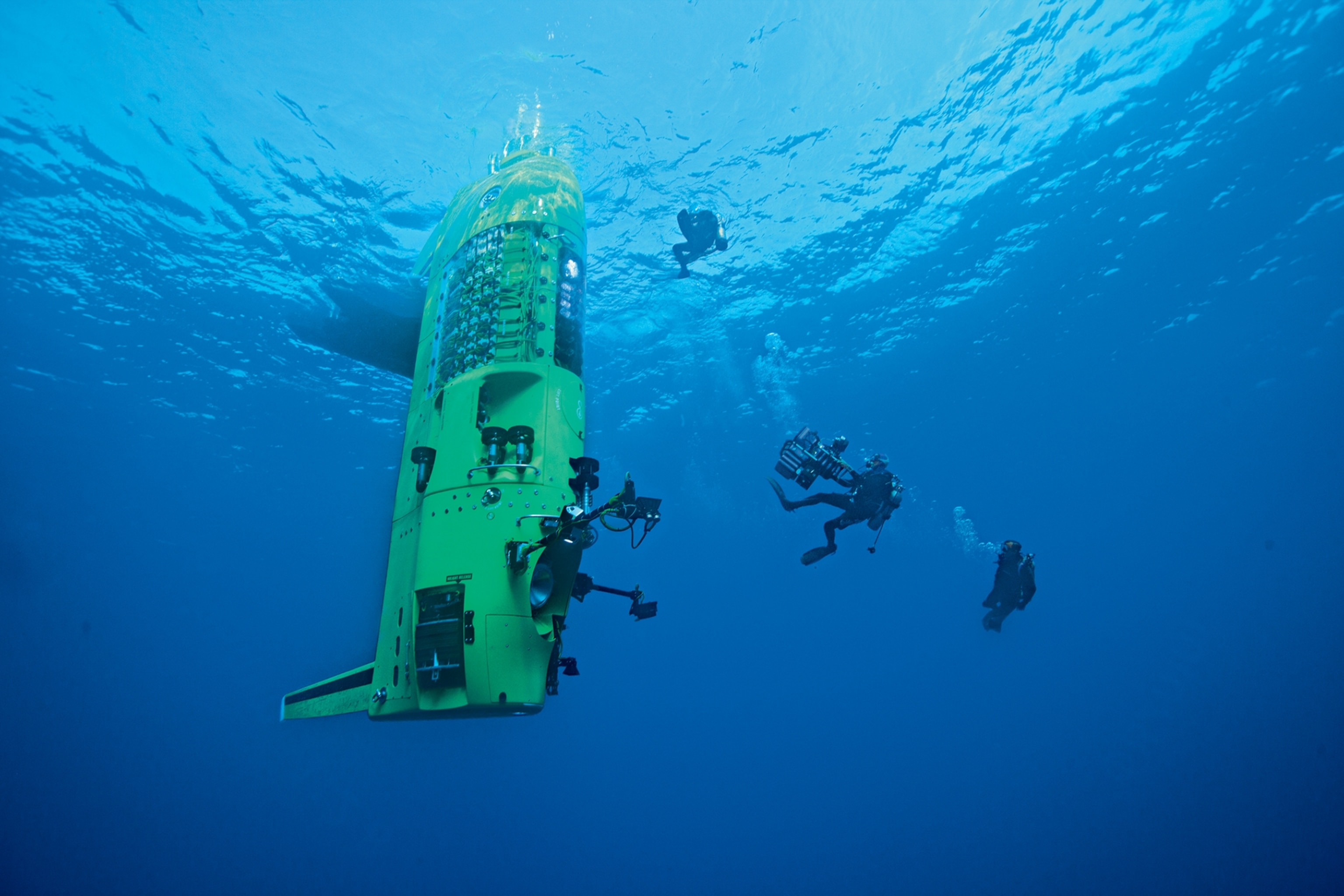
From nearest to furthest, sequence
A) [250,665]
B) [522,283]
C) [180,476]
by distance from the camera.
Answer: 1. [522,283]
2. [180,476]
3. [250,665]

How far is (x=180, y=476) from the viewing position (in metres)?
31.5

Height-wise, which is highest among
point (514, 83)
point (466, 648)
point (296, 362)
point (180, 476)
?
point (514, 83)

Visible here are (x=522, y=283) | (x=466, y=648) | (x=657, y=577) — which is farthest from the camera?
(x=657, y=577)

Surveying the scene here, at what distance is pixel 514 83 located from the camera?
12.1 metres

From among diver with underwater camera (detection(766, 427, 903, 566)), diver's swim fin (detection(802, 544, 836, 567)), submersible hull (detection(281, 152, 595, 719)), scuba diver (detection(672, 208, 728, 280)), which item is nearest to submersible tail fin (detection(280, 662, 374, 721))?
submersible hull (detection(281, 152, 595, 719))

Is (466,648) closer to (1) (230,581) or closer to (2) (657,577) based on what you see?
(1) (230,581)

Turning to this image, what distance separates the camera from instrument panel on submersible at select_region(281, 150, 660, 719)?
475 cm

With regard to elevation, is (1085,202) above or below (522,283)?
above

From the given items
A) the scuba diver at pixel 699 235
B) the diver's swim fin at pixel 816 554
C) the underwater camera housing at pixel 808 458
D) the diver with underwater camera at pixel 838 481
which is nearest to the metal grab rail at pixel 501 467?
the diver with underwater camera at pixel 838 481

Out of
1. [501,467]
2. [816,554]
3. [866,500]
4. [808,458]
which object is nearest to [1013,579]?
[866,500]

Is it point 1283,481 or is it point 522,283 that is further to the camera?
point 1283,481

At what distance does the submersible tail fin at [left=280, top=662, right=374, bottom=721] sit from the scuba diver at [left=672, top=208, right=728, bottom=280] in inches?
310

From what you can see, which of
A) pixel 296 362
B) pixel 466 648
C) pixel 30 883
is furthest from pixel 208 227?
pixel 30 883

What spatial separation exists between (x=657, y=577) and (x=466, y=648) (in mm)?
56935
